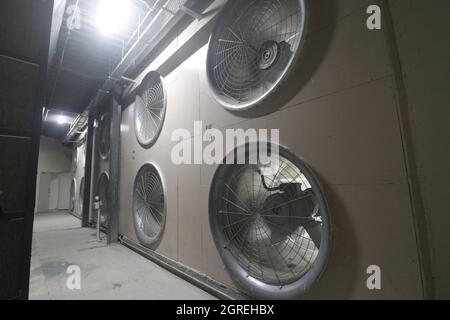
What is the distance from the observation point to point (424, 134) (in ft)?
3.28

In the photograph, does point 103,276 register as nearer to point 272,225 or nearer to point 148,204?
point 148,204

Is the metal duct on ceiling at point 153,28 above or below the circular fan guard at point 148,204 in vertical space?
above

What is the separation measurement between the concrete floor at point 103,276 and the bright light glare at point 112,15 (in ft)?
10.5

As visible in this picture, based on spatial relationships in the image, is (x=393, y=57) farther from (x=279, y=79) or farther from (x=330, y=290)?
(x=330, y=290)

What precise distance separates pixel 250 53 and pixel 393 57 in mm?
964

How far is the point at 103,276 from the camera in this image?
236 centimetres

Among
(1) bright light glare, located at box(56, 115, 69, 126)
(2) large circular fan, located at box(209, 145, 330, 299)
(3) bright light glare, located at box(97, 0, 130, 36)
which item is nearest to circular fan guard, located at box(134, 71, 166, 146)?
(3) bright light glare, located at box(97, 0, 130, 36)

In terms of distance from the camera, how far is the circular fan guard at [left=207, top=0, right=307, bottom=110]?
4.92 feet

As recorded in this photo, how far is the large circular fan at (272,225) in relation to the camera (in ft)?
4.33

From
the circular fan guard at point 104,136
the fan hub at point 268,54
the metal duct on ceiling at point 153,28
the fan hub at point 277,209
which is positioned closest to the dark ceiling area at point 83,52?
the metal duct on ceiling at point 153,28

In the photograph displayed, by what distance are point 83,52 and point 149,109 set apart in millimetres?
2140

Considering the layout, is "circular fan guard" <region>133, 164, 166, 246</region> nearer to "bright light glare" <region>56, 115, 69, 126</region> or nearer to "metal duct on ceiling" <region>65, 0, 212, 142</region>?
"metal duct on ceiling" <region>65, 0, 212, 142</region>

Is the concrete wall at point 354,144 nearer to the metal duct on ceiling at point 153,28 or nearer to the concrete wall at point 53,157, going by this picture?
the metal duct on ceiling at point 153,28
